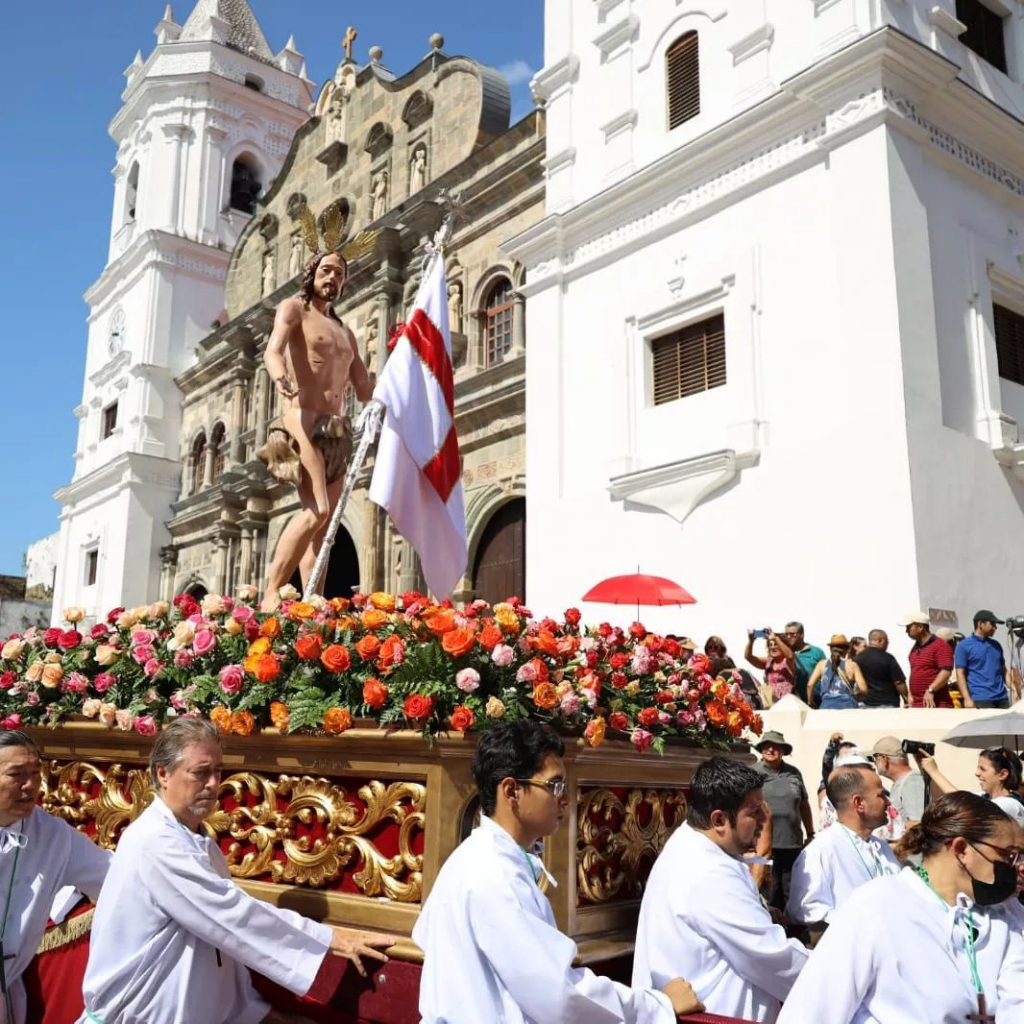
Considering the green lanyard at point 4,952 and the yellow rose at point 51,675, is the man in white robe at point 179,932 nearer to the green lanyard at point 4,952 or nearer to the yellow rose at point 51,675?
the green lanyard at point 4,952

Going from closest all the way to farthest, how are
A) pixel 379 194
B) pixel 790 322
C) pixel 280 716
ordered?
pixel 280 716 → pixel 790 322 → pixel 379 194

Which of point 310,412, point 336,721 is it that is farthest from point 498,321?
point 336,721

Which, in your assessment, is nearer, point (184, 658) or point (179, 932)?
point (179, 932)

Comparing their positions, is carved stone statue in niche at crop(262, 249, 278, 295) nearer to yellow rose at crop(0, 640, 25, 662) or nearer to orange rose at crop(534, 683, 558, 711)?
yellow rose at crop(0, 640, 25, 662)

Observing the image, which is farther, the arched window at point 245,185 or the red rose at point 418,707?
the arched window at point 245,185

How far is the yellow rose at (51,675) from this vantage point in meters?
4.39

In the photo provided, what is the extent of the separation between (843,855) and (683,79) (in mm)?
11479

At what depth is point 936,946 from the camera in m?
2.36

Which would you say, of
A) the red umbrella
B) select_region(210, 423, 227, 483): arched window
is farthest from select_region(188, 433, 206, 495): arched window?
the red umbrella

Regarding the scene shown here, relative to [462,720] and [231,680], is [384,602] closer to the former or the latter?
[231,680]

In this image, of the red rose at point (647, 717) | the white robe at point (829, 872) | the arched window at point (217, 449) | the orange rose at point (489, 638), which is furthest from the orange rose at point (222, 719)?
the arched window at point (217, 449)

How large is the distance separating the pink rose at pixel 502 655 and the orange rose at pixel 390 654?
31 centimetres

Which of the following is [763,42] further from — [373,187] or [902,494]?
[373,187]

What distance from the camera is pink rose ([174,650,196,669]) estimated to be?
13.3 feet
